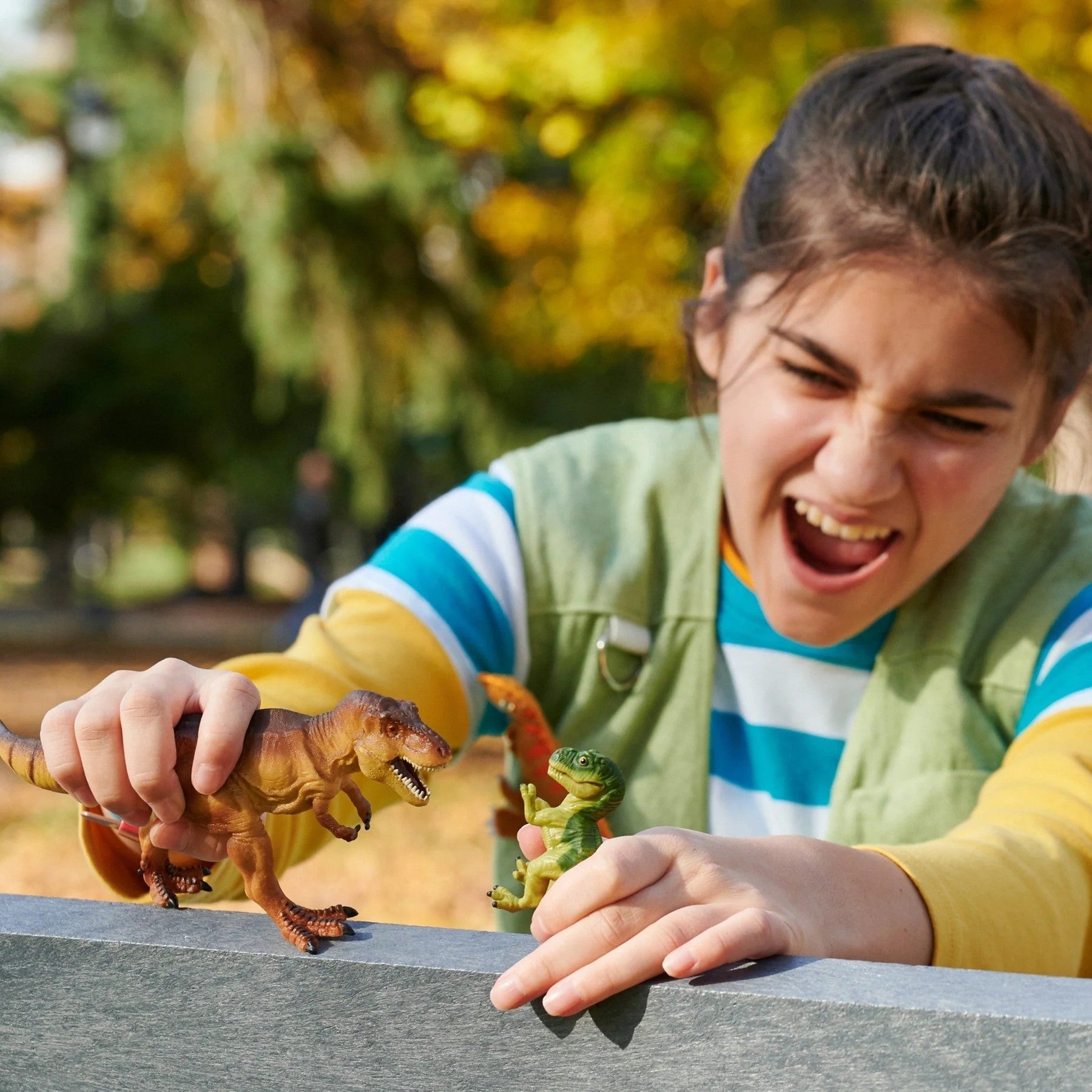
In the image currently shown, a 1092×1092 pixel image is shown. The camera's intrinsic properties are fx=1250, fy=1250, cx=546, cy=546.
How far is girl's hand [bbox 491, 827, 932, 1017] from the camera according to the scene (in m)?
0.89

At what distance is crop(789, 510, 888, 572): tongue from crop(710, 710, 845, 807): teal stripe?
0.32 meters

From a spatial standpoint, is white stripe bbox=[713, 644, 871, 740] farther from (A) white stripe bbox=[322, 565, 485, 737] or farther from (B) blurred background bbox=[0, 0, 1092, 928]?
(B) blurred background bbox=[0, 0, 1092, 928]

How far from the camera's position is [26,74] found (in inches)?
463

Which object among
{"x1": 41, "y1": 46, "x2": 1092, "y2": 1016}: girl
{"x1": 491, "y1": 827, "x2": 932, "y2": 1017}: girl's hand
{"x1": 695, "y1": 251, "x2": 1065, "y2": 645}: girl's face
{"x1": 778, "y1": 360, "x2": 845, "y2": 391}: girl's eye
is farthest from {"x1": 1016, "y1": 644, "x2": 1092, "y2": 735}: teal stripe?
{"x1": 491, "y1": 827, "x2": 932, "y2": 1017}: girl's hand

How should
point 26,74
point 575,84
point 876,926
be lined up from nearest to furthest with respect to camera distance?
→ point 876,926 < point 575,84 < point 26,74

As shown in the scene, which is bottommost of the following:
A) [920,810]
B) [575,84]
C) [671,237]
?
[920,810]

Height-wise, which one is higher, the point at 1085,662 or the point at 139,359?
the point at 1085,662

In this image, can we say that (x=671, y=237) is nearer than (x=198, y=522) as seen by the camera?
Yes

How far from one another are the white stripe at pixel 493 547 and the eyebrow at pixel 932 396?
0.56 m

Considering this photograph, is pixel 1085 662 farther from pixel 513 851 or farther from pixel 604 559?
pixel 513 851

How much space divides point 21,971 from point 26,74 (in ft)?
41.3

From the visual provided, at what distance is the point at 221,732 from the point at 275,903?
0.47 ft

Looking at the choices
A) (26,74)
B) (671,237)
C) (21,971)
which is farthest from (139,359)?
(21,971)

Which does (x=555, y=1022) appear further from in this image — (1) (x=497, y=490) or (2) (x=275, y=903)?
(1) (x=497, y=490)
